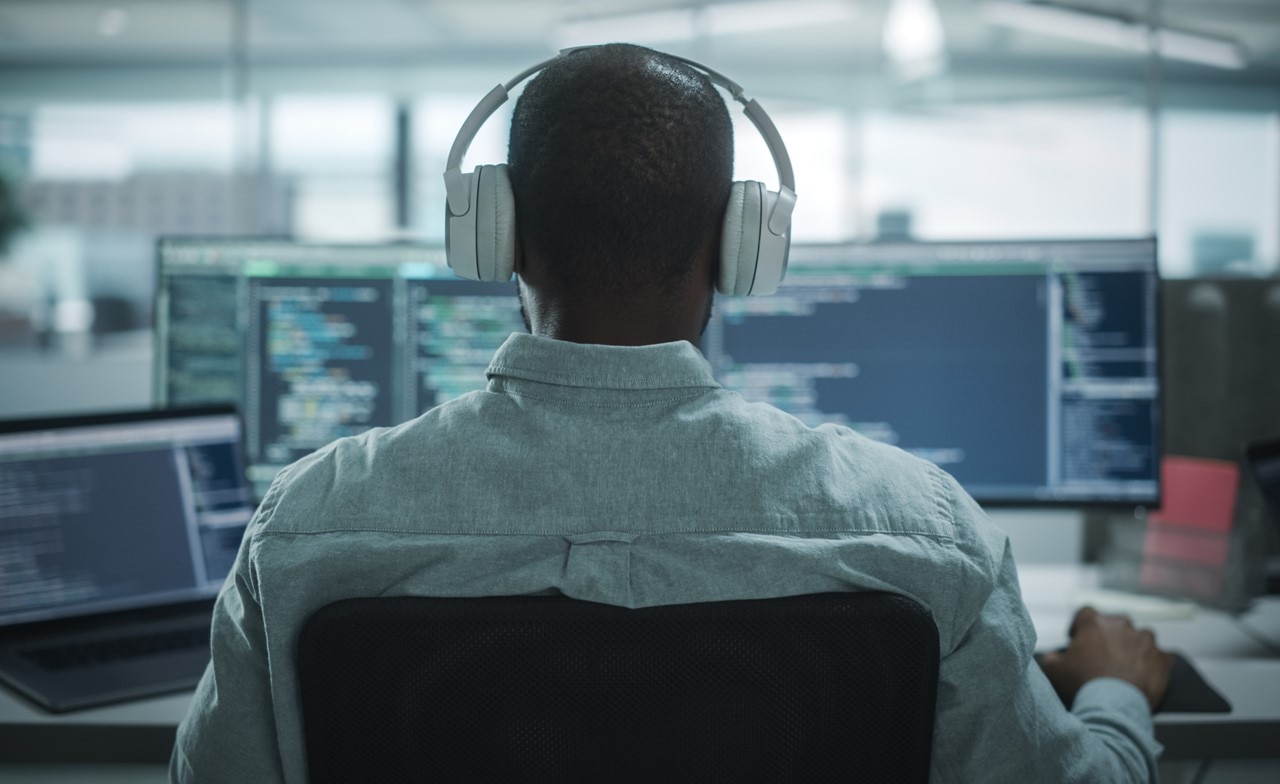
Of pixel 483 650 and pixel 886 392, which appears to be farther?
Answer: pixel 886 392

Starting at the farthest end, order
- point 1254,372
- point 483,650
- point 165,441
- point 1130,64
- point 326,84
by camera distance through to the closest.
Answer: point 326,84
point 1130,64
point 1254,372
point 165,441
point 483,650

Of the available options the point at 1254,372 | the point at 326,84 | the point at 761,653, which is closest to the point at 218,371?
the point at 761,653

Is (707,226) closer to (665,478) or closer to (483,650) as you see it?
(665,478)

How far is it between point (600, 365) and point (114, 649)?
76cm

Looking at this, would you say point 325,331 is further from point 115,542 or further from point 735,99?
point 735,99

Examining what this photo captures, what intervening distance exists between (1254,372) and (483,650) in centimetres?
142

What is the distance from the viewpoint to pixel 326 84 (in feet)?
18.5

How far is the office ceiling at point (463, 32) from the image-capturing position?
502cm

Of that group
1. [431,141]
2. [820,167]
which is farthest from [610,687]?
[431,141]

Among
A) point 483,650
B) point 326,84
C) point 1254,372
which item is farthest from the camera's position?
point 326,84

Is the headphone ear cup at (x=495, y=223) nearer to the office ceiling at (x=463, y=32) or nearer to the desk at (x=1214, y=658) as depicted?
the desk at (x=1214, y=658)

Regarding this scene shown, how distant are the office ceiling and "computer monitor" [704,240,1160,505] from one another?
3701 mm

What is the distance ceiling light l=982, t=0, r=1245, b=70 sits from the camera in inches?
195

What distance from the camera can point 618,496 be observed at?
638mm
